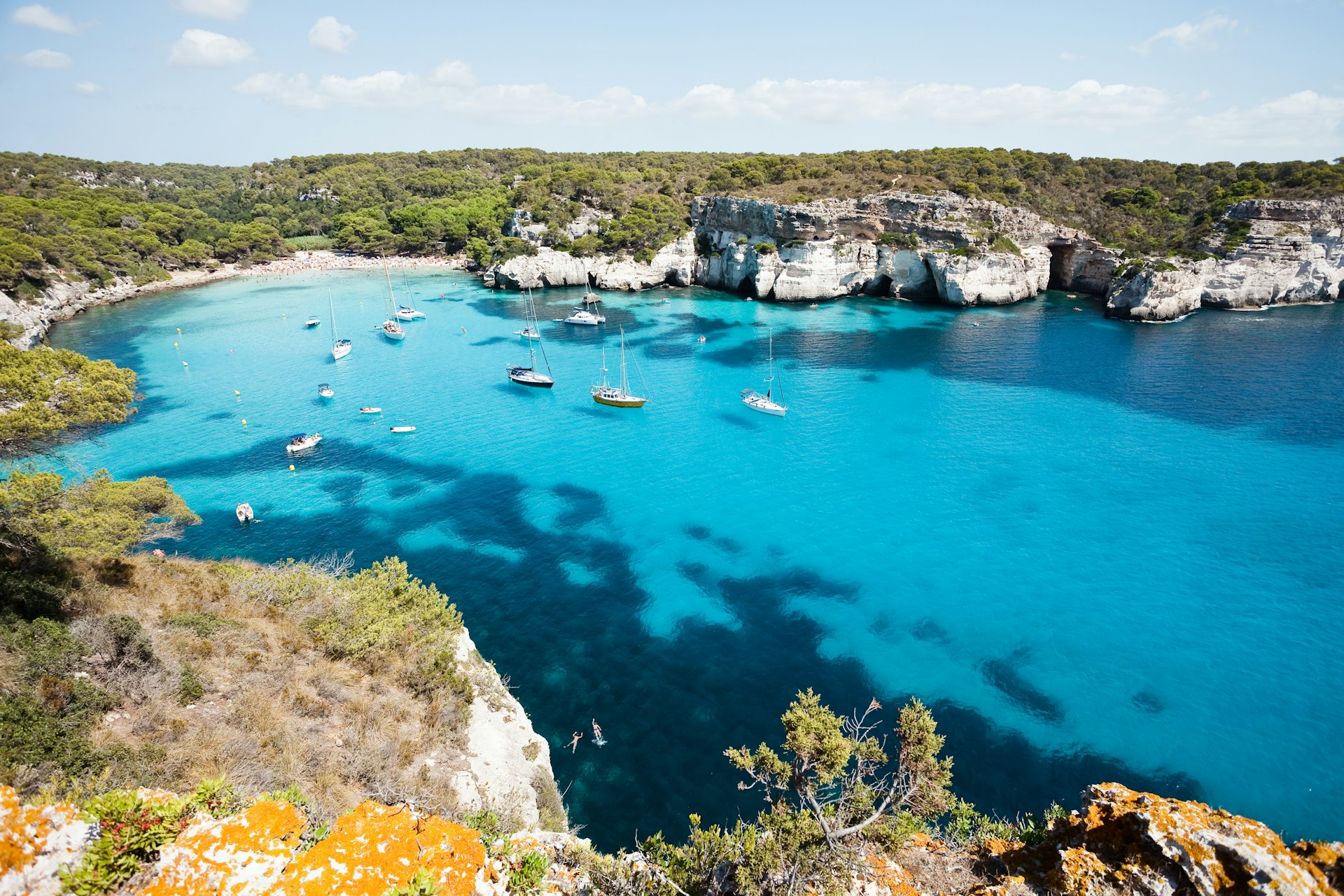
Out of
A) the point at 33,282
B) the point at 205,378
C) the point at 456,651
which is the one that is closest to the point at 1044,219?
the point at 456,651

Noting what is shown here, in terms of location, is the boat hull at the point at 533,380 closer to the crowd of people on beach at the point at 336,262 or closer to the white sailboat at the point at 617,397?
the white sailboat at the point at 617,397

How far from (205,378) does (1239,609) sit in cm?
6994

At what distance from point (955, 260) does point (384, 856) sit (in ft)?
256

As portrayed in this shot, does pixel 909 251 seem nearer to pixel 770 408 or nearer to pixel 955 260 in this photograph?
pixel 955 260

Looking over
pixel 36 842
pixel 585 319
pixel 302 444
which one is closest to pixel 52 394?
pixel 36 842

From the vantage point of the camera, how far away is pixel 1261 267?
66312mm

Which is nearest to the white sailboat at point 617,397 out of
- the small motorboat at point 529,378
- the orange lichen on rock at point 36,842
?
the small motorboat at point 529,378

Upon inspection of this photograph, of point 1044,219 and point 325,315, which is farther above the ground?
point 1044,219

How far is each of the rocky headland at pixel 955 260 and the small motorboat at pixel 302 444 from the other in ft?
165

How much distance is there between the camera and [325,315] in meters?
72.5

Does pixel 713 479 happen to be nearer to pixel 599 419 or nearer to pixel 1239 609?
pixel 599 419

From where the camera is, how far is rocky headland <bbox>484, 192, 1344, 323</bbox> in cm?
6581

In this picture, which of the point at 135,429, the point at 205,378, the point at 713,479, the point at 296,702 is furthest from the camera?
the point at 205,378

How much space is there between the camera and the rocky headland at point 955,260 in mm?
65812
